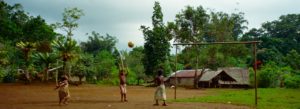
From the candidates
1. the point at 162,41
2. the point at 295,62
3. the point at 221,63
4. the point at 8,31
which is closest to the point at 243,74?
the point at 221,63

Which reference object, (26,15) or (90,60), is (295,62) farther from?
(26,15)

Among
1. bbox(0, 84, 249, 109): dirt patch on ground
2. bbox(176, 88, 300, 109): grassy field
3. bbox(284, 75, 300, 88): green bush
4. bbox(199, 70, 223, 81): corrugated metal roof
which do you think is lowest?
bbox(176, 88, 300, 109): grassy field

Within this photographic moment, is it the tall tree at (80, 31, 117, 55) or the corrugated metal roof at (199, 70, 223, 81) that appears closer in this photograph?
the corrugated metal roof at (199, 70, 223, 81)

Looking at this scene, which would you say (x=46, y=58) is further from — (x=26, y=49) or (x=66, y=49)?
(x=26, y=49)

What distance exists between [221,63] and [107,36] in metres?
34.5

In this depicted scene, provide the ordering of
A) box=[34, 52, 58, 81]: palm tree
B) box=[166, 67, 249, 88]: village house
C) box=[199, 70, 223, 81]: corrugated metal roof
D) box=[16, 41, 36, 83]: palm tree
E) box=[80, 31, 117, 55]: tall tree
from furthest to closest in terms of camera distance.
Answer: box=[80, 31, 117, 55]: tall tree, box=[199, 70, 223, 81]: corrugated metal roof, box=[166, 67, 249, 88]: village house, box=[16, 41, 36, 83]: palm tree, box=[34, 52, 58, 81]: palm tree

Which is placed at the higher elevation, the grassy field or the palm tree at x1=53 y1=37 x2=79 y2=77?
the palm tree at x1=53 y1=37 x2=79 y2=77

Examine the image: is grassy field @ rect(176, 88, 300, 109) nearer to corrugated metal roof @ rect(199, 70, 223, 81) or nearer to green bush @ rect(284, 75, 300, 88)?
green bush @ rect(284, 75, 300, 88)

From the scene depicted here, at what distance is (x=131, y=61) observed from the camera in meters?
69.3

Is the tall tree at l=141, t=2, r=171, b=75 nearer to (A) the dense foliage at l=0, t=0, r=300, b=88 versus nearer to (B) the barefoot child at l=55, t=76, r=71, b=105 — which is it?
(A) the dense foliage at l=0, t=0, r=300, b=88

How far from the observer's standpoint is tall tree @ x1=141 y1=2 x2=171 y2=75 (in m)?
52.3

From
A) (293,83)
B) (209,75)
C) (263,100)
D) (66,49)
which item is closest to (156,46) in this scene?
(209,75)

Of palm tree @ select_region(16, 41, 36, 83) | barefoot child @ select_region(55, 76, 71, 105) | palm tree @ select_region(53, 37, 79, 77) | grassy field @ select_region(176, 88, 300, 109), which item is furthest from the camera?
palm tree @ select_region(16, 41, 36, 83)

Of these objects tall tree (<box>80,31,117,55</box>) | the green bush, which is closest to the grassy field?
the green bush
